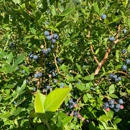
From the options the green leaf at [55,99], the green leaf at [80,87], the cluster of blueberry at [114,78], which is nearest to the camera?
the green leaf at [55,99]

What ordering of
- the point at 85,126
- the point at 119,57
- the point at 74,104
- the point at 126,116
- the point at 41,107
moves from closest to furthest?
the point at 41,107 < the point at 74,104 < the point at 119,57 < the point at 85,126 < the point at 126,116

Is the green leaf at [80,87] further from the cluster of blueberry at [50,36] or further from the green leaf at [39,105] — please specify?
the green leaf at [39,105]

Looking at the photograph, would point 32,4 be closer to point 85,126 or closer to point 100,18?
point 100,18

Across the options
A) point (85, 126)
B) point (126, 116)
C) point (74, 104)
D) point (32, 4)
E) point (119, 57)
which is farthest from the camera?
point (126, 116)

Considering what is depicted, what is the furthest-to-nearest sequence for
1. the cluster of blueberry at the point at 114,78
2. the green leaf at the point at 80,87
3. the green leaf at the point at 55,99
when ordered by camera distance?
the cluster of blueberry at the point at 114,78, the green leaf at the point at 80,87, the green leaf at the point at 55,99

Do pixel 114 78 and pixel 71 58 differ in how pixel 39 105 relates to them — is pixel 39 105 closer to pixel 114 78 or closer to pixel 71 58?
pixel 114 78

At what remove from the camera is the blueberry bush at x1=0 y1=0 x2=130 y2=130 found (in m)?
1.35

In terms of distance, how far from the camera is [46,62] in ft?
5.51

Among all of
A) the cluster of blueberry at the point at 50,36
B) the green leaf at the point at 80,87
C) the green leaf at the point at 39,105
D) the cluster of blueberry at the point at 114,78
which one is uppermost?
the cluster of blueberry at the point at 50,36

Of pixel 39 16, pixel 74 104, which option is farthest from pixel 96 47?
pixel 39 16

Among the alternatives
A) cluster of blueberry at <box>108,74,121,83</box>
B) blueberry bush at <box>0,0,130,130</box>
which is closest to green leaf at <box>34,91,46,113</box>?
blueberry bush at <box>0,0,130,130</box>

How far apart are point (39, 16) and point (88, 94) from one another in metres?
0.46

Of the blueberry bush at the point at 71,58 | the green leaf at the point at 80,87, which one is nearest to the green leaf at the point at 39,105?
the blueberry bush at the point at 71,58

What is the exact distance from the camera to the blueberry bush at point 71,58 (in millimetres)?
1348
